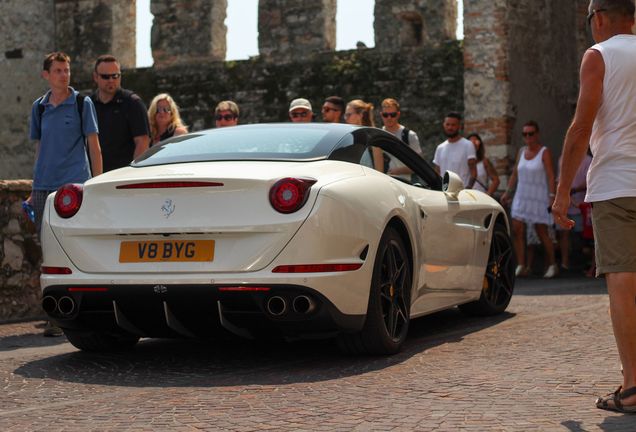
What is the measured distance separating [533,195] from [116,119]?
23.1ft

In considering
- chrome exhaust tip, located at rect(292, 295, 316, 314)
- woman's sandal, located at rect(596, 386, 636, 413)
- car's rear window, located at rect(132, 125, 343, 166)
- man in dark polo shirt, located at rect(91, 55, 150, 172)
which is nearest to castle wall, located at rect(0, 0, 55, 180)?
man in dark polo shirt, located at rect(91, 55, 150, 172)

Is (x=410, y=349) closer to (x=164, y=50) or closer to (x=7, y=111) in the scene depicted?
(x=164, y=50)

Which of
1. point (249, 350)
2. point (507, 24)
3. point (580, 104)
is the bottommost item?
point (249, 350)

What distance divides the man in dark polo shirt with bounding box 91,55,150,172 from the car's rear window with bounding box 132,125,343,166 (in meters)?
1.91

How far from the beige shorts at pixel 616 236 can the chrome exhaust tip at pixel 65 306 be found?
9.68 ft

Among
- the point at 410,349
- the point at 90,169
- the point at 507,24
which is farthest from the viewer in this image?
the point at 507,24

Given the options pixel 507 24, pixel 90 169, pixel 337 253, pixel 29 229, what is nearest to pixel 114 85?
pixel 90 169

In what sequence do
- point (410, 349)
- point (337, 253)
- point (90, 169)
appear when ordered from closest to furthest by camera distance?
point (337, 253)
point (410, 349)
point (90, 169)

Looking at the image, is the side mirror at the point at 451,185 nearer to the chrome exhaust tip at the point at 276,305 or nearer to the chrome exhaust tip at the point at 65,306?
the chrome exhaust tip at the point at 276,305

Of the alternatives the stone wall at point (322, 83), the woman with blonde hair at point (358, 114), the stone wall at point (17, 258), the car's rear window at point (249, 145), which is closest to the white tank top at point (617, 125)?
the car's rear window at point (249, 145)

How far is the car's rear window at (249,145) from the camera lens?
7113 mm

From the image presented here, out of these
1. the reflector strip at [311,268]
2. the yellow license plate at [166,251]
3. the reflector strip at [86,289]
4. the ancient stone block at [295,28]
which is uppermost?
the ancient stone block at [295,28]

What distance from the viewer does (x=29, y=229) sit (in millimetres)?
10359

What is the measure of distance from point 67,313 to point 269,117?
1164 cm
